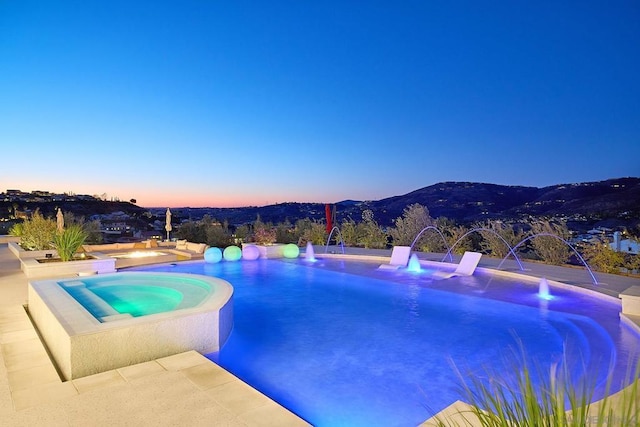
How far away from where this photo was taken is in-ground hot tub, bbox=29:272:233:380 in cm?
367

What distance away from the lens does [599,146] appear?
1931 centimetres

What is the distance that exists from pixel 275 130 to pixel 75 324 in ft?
49.8

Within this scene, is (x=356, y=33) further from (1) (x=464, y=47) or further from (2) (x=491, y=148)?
(2) (x=491, y=148)

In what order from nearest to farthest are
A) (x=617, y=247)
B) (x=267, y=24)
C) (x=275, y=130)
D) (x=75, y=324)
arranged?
(x=75, y=324), (x=617, y=247), (x=267, y=24), (x=275, y=130)

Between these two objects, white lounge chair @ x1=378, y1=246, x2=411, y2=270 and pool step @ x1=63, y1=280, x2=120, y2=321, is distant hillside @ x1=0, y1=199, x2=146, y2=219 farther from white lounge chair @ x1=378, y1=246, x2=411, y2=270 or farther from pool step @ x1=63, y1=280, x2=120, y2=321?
white lounge chair @ x1=378, y1=246, x2=411, y2=270

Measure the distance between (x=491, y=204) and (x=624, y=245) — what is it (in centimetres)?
1977

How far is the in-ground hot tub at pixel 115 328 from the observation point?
367 centimetres

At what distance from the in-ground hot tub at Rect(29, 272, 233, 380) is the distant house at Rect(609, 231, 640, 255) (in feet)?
30.0

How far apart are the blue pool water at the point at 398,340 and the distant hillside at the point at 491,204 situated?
9.01m

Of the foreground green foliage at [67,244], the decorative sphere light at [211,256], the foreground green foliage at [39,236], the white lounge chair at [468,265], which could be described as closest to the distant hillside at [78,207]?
the foreground green foliage at [39,236]

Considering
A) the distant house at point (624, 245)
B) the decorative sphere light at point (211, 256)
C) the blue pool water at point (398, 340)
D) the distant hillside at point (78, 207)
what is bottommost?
the blue pool water at point (398, 340)

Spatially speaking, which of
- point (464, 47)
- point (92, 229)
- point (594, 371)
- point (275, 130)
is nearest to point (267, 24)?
point (275, 130)

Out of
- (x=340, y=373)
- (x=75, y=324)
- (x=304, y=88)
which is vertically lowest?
(x=340, y=373)

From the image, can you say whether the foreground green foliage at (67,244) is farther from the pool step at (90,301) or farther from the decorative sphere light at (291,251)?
the decorative sphere light at (291,251)
